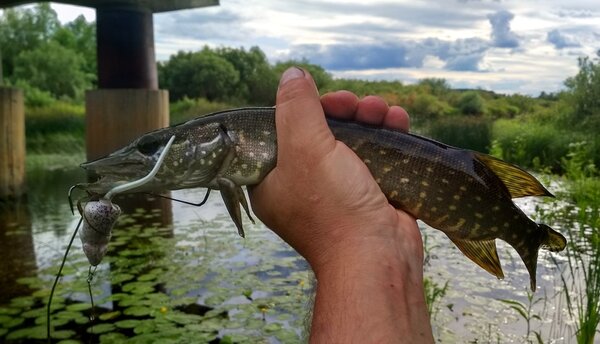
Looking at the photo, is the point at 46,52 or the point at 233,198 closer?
the point at 233,198

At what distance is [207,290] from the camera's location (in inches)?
176

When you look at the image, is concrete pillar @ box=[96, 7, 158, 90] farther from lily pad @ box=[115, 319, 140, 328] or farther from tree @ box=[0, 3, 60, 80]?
tree @ box=[0, 3, 60, 80]

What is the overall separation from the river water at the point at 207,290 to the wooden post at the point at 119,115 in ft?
7.80

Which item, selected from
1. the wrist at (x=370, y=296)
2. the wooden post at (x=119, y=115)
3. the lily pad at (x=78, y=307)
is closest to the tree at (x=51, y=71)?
the wooden post at (x=119, y=115)

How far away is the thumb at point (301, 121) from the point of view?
66.6 inches

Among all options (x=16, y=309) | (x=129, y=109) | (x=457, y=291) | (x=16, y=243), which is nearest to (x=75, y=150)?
(x=129, y=109)

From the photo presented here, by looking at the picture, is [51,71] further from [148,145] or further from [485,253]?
[485,253]

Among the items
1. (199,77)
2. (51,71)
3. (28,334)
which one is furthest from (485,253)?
(51,71)

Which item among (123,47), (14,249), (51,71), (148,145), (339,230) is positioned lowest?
(14,249)

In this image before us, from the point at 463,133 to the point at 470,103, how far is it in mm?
18557

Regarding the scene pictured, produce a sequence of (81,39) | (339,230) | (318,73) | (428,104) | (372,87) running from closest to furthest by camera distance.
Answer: (339,230), (428,104), (372,87), (318,73), (81,39)

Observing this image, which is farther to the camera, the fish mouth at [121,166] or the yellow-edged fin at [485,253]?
the yellow-edged fin at [485,253]

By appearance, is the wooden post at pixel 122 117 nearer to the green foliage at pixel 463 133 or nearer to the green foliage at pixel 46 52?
the green foliage at pixel 463 133

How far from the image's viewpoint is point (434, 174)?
6.30ft
